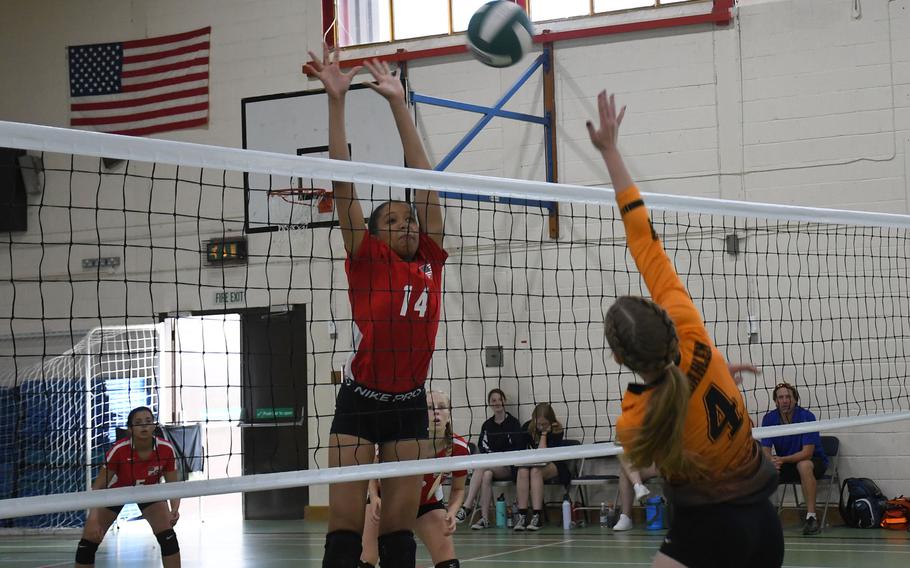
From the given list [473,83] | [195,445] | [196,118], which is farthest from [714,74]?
[195,445]

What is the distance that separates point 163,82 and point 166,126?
61cm

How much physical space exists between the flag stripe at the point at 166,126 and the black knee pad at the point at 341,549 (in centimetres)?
1115

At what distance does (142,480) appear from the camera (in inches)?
311

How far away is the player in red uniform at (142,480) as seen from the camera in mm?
7320

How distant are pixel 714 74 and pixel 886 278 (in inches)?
117

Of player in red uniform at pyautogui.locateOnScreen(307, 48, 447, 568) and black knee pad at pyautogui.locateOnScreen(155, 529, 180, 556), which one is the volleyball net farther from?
player in red uniform at pyautogui.locateOnScreen(307, 48, 447, 568)

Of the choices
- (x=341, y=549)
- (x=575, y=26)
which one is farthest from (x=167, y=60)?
(x=341, y=549)

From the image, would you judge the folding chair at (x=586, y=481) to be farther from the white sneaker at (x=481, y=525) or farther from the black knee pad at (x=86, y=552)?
the black knee pad at (x=86, y=552)

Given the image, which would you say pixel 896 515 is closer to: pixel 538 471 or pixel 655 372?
pixel 538 471

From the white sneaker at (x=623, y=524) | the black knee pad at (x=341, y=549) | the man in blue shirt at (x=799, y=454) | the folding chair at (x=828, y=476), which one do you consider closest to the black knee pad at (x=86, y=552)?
the black knee pad at (x=341, y=549)

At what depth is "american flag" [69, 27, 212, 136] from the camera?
14367mm

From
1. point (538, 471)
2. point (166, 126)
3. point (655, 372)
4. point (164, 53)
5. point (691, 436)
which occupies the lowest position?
point (538, 471)

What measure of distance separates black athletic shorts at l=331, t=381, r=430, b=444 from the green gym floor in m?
5.04

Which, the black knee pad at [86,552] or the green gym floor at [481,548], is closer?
the black knee pad at [86,552]
